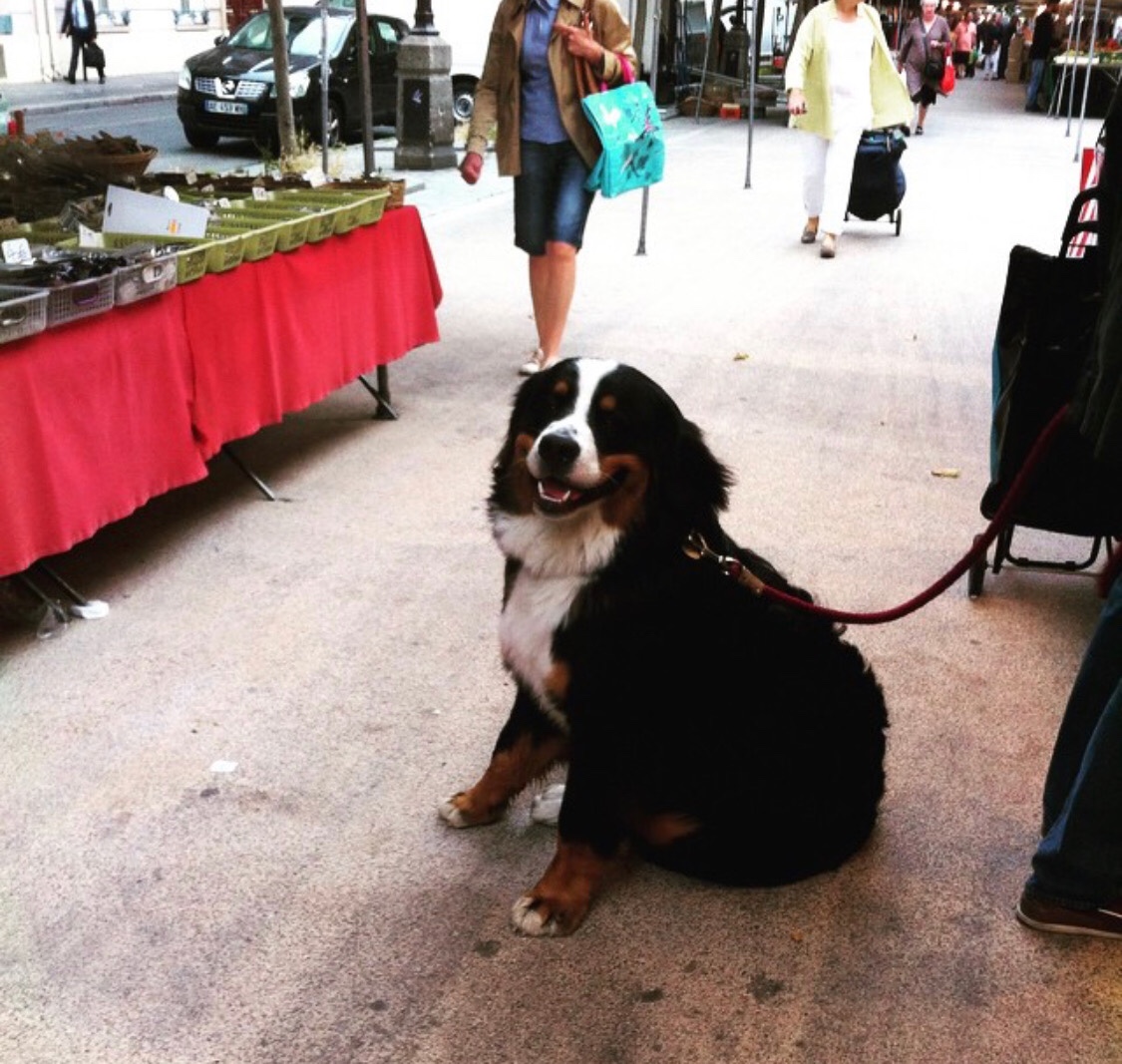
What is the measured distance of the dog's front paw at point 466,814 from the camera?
10.2 feet

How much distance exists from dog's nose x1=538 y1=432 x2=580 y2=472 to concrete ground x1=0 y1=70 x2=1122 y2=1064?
981 millimetres

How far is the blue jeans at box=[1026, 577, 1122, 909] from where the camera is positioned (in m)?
2.52

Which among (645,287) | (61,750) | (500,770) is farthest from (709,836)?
(645,287)

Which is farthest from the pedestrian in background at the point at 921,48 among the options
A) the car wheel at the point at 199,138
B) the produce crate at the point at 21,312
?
the produce crate at the point at 21,312

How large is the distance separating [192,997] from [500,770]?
85 cm

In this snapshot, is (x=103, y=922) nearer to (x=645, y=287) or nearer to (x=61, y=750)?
(x=61, y=750)

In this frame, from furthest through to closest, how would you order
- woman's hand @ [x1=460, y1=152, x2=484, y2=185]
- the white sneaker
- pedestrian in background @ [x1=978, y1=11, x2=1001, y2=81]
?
pedestrian in background @ [x1=978, y1=11, x2=1001, y2=81]
the white sneaker
woman's hand @ [x1=460, y1=152, x2=484, y2=185]

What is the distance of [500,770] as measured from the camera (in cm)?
307

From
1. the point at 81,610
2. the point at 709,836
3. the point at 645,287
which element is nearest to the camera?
the point at 709,836

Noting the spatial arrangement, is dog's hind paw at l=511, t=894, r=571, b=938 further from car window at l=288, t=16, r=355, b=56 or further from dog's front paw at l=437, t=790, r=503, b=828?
car window at l=288, t=16, r=355, b=56

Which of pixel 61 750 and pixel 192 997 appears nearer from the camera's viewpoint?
pixel 192 997

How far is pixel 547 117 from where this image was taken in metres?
6.51

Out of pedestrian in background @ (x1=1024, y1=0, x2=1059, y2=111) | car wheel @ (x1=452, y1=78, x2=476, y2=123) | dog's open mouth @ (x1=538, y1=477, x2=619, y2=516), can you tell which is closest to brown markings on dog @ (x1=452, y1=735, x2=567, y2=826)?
dog's open mouth @ (x1=538, y1=477, x2=619, y2=516)

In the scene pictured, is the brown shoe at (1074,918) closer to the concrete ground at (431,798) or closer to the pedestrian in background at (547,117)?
the concrete ground at (431,798)
